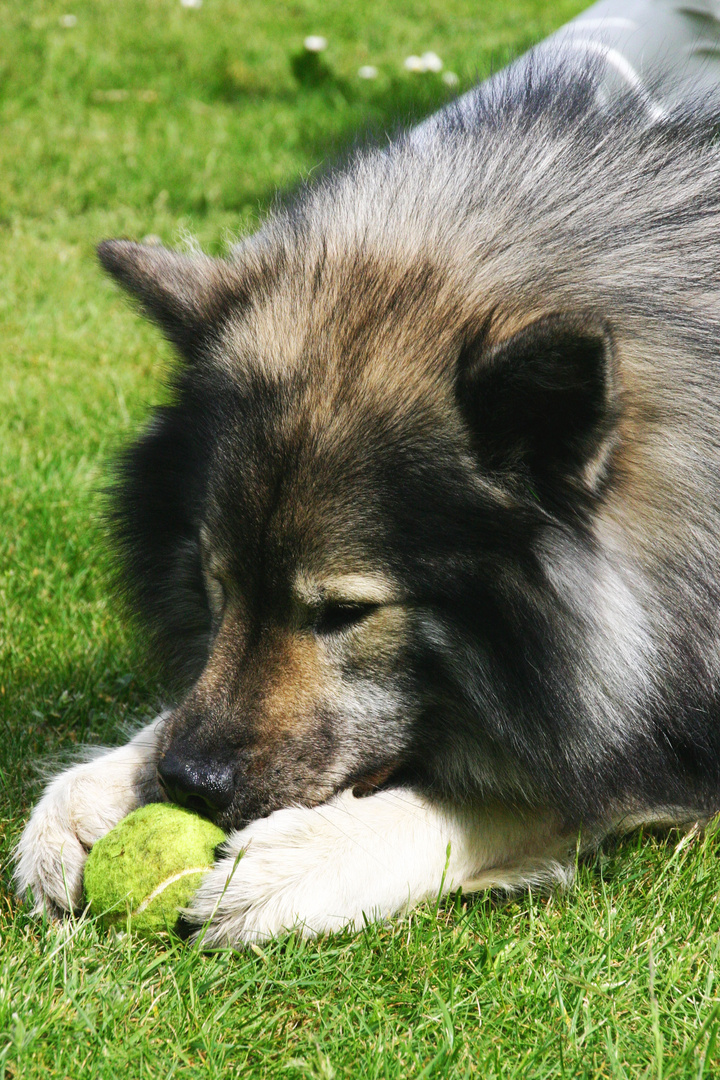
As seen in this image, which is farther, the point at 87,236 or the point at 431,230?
the point at 87,236

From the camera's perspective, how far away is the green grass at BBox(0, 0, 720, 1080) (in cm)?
204

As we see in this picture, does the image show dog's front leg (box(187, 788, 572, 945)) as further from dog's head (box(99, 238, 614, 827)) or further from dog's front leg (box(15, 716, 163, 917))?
dog's front leg (box(15, 716, 163, 917))

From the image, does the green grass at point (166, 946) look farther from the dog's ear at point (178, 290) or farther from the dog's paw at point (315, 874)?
the dog's ear at point (178, 290)

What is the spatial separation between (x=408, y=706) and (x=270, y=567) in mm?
474

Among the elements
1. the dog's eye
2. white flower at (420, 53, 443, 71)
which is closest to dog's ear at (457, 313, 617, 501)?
the dog's eye

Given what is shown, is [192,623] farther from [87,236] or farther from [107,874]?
[87,236]

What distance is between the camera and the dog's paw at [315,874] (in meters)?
2.33

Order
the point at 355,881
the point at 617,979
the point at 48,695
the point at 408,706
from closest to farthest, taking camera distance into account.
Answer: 1. the point at 617,979
2. the point at 355,881
3. the point at 408,706
4. the point at 48,695

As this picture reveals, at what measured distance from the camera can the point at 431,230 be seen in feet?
9.05

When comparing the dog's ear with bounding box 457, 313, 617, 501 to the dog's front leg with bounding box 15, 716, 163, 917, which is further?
the dog's front leg with bounding box 15, 716, 163, 917

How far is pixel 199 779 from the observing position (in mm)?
2367

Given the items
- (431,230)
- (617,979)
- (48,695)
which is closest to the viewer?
(617,979)

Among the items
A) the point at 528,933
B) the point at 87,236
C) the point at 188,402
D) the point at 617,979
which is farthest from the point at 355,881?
the point at 87,236

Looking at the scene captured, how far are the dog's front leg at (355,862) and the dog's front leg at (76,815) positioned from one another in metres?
0.34
